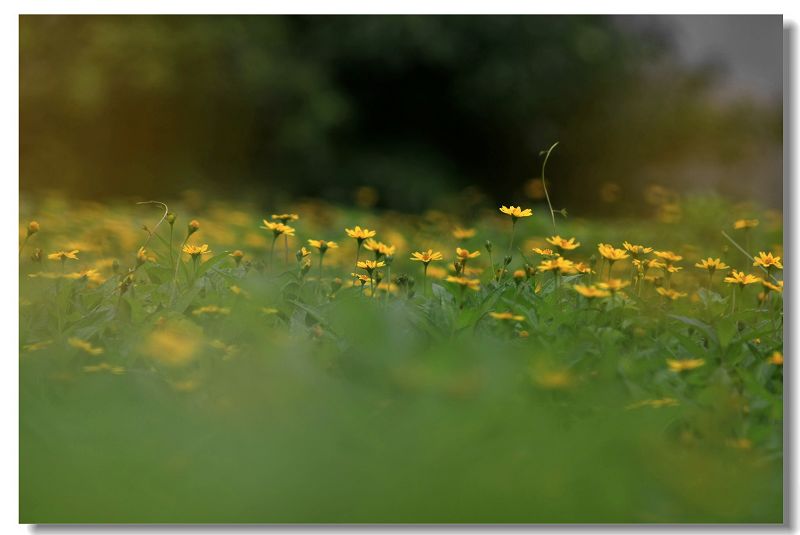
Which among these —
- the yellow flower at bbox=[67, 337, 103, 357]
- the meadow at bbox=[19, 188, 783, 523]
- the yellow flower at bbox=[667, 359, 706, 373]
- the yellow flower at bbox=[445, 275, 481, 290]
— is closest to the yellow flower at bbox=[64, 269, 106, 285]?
the meadow at bbox=[19, 188, 783, 523]

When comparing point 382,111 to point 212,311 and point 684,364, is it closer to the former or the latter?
point 212,311

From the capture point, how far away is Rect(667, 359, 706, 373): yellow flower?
1.87 meters

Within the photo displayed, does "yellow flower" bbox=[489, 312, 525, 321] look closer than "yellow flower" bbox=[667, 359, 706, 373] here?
No

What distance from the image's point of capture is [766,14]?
2.52 meters

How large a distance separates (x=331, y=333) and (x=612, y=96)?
408 centimetres

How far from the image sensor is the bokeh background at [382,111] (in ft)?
A: 16.5

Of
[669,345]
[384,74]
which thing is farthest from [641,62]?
[669,345]

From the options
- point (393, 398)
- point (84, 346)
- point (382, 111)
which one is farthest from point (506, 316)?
point (382, 111)

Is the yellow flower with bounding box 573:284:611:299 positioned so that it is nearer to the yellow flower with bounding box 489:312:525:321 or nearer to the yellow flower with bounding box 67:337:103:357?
the yellow flower with bounding box 489:312:525:321

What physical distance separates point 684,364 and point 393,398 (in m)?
0.58

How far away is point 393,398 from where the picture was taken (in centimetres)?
178

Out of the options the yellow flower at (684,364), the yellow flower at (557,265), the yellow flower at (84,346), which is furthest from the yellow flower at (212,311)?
the yellow flower at (684,364)

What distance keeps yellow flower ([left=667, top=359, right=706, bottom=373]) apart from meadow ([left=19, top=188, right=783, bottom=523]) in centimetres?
1
